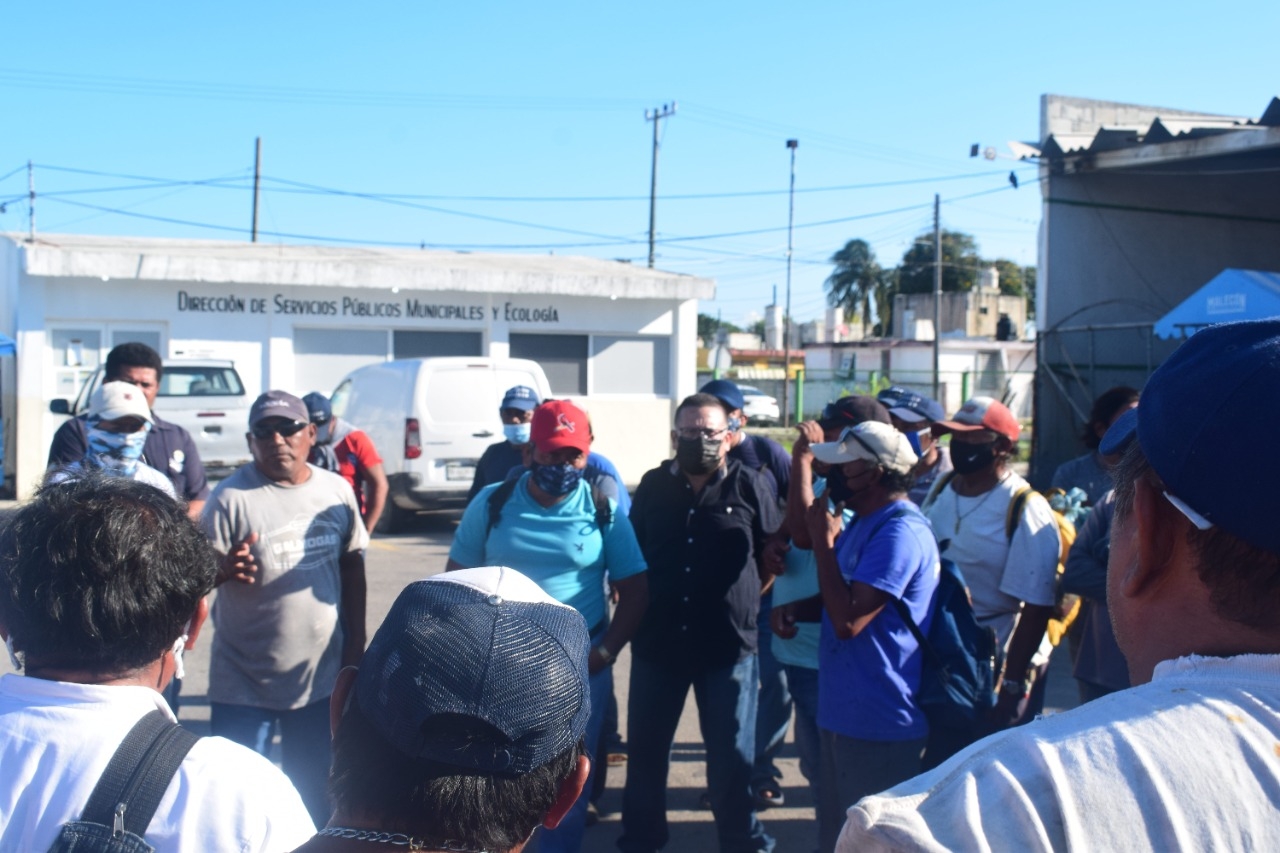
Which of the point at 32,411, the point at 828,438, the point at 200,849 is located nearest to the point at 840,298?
the point at 32,411

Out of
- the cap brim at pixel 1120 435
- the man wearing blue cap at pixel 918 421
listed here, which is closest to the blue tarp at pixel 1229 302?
the man wearing blue cap at pixel 918 421

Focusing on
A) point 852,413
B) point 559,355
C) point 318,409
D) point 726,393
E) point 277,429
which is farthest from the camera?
point 559,355

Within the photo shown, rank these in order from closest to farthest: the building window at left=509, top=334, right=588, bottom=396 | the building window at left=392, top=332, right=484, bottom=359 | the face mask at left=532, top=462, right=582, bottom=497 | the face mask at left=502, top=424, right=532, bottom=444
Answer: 1. the face mask at left=532, top=462, right=582, bottom=497
2. the face mask at left=502, top=424, right=532, bottom=444
3. the building window at left=392, top=332, right=484, bottom=359
4. the building window at left=509, top=334, right=588, bottom=396

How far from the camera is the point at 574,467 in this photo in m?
4.28

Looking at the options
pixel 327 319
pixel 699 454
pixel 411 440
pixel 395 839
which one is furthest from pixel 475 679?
pixel 327 319

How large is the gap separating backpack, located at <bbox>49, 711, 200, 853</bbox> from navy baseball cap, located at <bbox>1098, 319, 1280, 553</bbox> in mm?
1560

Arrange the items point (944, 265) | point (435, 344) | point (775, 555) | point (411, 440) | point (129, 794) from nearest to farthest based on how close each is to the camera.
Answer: point (129, 794) < point (775, 555) < point (411, 440) < point (435, 344) < point (944, 265)

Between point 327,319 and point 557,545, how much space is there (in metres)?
15.9

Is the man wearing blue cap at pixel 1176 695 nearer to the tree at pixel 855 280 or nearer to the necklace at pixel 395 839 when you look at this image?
the necklace at pixel 395 839

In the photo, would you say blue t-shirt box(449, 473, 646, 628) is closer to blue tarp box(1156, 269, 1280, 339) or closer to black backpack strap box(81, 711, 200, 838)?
black backpack strap box(81, 711, 200, 838)

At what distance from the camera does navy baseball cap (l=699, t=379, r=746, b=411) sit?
21.3ft

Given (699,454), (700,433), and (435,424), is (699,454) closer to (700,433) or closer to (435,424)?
(700,433)

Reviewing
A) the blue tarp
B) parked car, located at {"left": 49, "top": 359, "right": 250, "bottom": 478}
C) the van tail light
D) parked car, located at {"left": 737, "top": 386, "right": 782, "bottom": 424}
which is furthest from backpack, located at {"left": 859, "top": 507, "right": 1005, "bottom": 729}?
parked car, located at {"left": 737, "top": 386, "right": 782, "bottom": 424}

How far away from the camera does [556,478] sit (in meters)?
4.23
